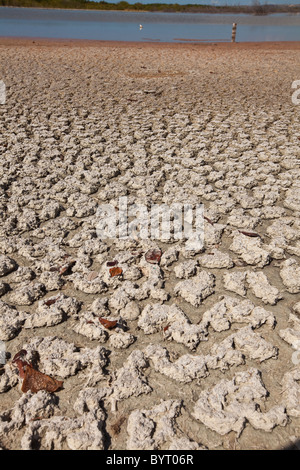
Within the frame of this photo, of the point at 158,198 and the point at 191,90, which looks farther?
the point at 191,90

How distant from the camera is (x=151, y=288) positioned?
143 centimetres

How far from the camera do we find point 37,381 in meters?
1.08

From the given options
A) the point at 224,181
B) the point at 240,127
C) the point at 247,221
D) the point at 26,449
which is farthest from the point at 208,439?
the point at 240,127

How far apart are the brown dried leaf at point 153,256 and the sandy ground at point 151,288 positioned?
0.09ft

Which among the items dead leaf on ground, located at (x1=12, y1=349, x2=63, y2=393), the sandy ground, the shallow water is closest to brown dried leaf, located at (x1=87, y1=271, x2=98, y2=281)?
the sandy ground

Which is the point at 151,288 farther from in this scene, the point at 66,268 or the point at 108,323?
the point at 66,268

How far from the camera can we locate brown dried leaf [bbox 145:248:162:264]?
157 centimetres

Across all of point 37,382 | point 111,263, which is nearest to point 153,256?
point 111,263

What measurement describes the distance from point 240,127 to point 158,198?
142 cm

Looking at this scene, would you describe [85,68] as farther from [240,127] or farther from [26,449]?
[26,449]

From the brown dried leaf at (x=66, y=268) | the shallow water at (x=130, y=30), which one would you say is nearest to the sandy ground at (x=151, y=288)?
the brown dried leaf at (x=66, y=268)

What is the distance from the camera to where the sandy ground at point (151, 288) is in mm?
995
